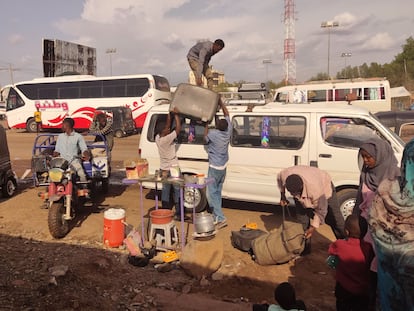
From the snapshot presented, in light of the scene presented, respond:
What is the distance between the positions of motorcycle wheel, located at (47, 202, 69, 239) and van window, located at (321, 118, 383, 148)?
174 inches

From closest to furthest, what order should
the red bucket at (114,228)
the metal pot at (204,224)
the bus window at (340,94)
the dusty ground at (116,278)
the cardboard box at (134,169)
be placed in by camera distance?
1. the dusty ground at (116,278)
2. the metal pot at (204,224)
3. the red bucket at (114,228)
4. the cardboard box at (134,169)
5. the bus window at (340,94)

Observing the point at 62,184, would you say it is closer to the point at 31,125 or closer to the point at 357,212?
the point at 357,212

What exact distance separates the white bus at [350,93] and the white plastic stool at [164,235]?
58.8 ft

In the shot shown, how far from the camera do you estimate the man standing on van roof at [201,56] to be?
24.7 feet

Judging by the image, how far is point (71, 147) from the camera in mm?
7156

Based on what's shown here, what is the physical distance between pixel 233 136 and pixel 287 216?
177 centimetres

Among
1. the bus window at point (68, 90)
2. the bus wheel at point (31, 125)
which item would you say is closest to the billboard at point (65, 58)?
the bus window at point (68, 90)

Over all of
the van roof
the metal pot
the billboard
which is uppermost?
the billboard

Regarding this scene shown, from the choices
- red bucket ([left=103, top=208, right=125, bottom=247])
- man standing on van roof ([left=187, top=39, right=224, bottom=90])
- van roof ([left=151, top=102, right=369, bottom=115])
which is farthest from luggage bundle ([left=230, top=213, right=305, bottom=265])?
man standing on van roof ([left=187, top=39, right=224, bottom=90])

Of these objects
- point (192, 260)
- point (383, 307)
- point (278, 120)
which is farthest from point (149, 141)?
point (383, 307)

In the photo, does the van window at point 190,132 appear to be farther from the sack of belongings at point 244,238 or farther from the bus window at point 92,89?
the bus window at point 92,89

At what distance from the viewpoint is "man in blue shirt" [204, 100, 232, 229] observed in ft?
20.7

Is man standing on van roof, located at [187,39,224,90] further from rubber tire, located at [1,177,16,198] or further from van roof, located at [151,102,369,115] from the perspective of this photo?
rubber tire, located at [1,177,16,198]

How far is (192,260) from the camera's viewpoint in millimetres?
4848
